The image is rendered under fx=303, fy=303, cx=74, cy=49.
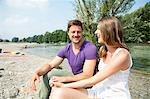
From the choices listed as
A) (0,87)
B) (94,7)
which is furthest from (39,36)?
(0,87)

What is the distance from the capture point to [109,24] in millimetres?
3322

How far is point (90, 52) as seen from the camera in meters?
4.42

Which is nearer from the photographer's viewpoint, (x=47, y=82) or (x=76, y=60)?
(x=76, y=60)

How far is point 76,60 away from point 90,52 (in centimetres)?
27

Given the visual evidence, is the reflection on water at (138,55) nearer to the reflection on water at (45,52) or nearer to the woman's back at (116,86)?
the reflection on water at (45,52)

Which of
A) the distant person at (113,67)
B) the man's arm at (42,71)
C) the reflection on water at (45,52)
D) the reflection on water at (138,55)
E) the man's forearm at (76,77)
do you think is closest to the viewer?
the distant person at (113,67)

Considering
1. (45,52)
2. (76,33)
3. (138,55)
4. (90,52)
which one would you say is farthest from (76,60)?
(45,52)

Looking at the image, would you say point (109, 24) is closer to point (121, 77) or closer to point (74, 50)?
point (121, 77)

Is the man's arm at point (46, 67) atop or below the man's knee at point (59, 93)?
atop

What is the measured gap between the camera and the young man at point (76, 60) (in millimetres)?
4371

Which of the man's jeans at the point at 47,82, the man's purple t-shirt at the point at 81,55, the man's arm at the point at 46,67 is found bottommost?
the man's jeans at the point at 47,82

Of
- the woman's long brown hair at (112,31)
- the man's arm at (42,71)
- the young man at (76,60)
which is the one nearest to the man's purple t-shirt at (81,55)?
the young man at (76,60)

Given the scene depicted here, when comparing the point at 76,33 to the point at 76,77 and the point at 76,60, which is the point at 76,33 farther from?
the point at 76,77

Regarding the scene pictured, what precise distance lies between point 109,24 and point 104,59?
0.52 m
